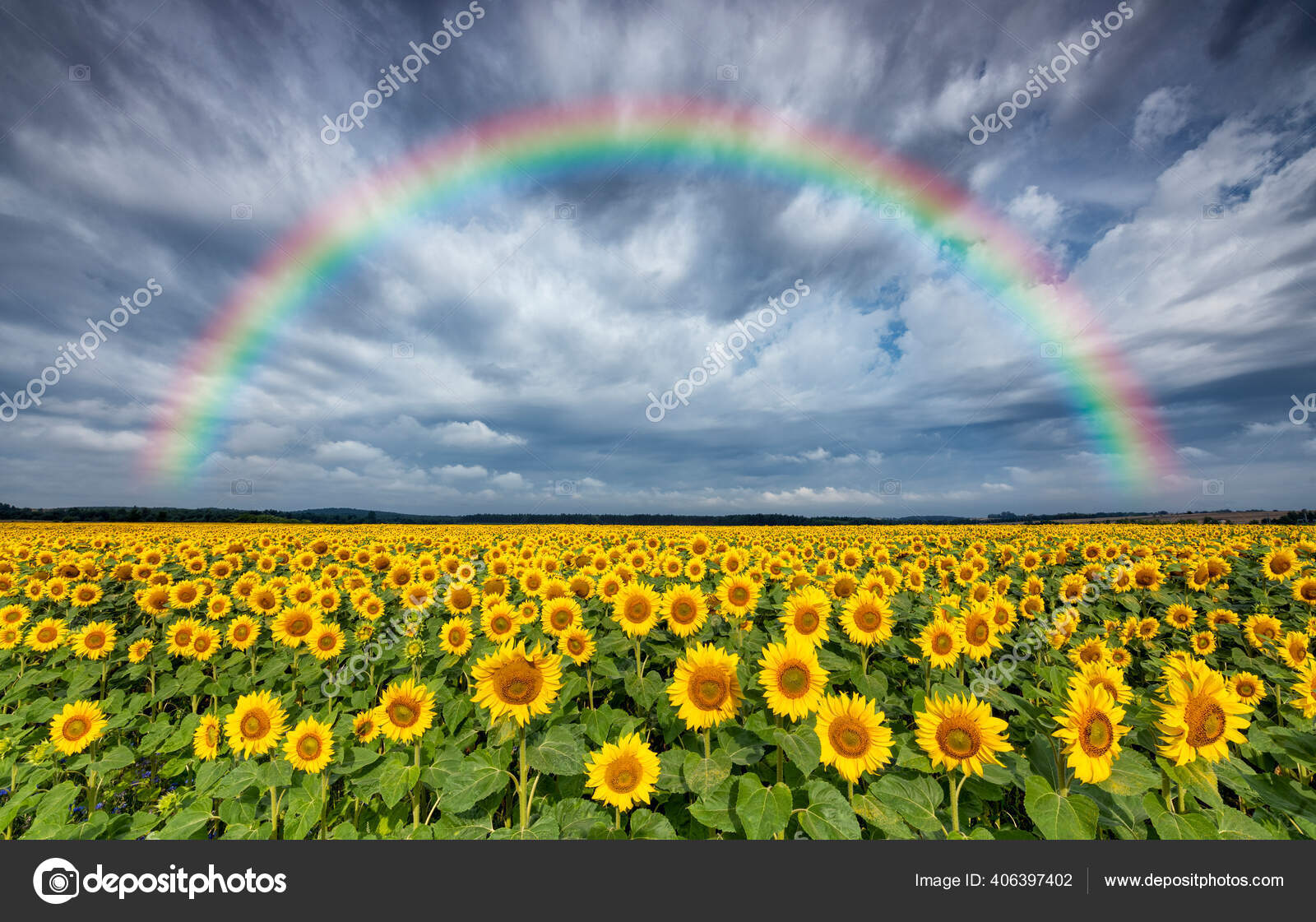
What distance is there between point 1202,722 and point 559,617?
543 centimetres

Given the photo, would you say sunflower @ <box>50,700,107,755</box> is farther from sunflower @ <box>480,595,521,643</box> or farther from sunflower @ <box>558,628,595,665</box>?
sunflower @ <box>558,628,595,665</box>

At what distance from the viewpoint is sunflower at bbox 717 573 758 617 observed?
5.80 m

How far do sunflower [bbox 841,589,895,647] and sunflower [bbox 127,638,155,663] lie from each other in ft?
33.0

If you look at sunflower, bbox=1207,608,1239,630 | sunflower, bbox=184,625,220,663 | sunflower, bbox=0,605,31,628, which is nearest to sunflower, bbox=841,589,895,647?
sunflower, bbox=1207,608,1239,630

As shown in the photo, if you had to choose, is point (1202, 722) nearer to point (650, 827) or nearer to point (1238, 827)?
point (1238, 827)

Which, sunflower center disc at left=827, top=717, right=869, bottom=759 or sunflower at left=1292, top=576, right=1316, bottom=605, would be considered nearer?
sunflower center disc at left=827, top=717, right=869, bottom=759

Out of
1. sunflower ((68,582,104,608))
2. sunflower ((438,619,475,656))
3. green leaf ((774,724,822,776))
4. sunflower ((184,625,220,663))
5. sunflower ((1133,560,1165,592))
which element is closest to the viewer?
green leaf ((774,724,822,776))

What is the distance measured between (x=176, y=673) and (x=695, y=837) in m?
8.28

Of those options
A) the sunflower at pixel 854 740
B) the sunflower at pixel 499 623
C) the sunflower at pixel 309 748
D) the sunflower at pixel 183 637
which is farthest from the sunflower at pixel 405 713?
the sunflower at pixel 183 637

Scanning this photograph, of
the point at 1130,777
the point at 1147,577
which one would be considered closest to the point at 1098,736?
the point at 1130,777
